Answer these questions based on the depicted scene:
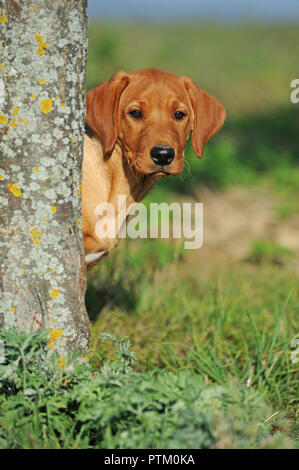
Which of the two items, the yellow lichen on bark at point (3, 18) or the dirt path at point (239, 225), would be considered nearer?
the yellow lichen on bark at point (3, 18)

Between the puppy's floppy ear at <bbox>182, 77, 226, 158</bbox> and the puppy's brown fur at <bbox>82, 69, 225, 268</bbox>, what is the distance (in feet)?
0.39

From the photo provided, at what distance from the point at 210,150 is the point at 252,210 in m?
2.06

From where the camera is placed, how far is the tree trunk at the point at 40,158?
8.26 feet

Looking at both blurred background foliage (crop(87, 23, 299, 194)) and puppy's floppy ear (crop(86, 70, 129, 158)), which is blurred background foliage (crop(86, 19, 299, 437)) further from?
puppy's floppy ear (crop(86, 70, 129, 158))

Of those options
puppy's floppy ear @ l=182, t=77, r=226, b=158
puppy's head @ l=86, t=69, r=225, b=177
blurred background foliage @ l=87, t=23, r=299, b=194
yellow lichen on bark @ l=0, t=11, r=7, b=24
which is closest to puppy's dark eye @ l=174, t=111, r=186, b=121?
puppy's head @ l=86, t=69, r=225, b=177

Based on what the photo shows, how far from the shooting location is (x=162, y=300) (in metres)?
4.41

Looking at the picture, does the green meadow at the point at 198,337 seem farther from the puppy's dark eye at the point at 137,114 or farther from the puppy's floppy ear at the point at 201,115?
the puppy's dark eye at the point at 137,114

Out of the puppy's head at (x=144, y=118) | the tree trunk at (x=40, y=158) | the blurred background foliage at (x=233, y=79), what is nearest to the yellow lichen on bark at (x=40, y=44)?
the tree trunk at (x=40, y=158)

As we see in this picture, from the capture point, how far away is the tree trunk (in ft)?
8.26

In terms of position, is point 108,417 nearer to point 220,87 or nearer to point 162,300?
point 162,300

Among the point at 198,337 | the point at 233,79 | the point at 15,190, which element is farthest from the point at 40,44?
the point at 233,79

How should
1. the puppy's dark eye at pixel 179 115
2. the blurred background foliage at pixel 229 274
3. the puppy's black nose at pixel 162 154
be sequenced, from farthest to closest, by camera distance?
the blurred background foliage at pixel 229 274, the puppy's dark eye at pixel 179 115, the puppy's black nose at pixel 162 154

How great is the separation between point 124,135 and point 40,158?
954 millimetres
